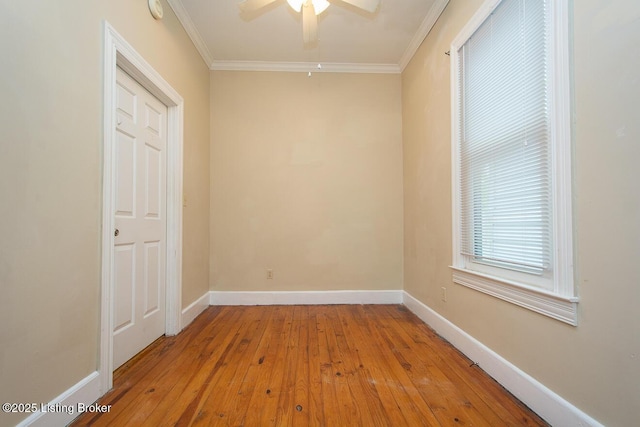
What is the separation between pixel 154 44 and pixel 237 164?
1426mm

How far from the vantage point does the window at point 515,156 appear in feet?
4.24

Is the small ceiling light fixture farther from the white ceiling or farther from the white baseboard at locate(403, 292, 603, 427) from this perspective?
the white baseboard at locate(403, 292, 603, 427)

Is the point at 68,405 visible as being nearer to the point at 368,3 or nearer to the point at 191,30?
the point at 368,3

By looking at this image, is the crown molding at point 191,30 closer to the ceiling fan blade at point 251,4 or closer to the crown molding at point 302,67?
the crown molding at point 302,67

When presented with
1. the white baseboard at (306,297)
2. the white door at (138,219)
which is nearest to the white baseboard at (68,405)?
the white door at (138,219)

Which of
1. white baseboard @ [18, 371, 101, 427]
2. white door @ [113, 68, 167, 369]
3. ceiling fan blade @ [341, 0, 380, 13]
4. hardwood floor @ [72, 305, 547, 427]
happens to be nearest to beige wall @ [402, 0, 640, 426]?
hardwood floor @ [72, 305, 547, 427]

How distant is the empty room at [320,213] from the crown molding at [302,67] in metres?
0.03

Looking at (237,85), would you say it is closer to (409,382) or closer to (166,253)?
(166,253)

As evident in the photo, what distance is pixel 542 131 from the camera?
1.43 metres

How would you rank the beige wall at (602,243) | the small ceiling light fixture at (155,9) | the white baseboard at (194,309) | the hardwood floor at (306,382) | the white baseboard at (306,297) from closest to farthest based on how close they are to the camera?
the beige wall at (602,243) < the hardwood floor at (306,382) < the small ceiling light fixture at (155,9) < the white baseboard at (194,309) < the white baseboard at (306,297)

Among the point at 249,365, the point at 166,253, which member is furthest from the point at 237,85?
the point at 249,365

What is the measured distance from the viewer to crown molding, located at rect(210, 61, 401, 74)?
A: 131 inches

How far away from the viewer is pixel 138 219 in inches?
82.1

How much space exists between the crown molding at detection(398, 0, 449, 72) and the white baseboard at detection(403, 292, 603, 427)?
8.74 feet
